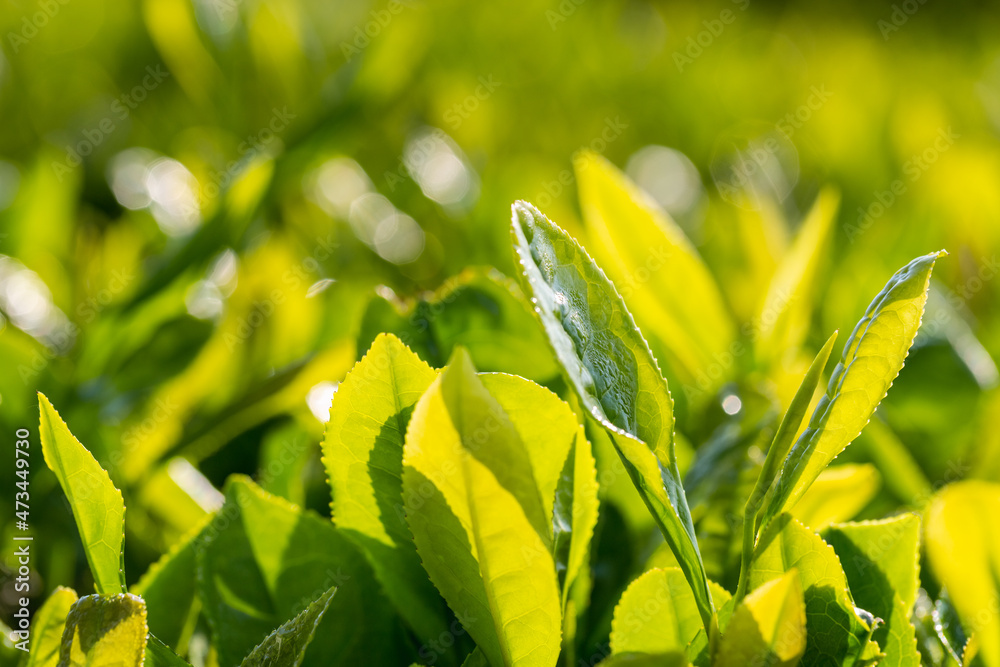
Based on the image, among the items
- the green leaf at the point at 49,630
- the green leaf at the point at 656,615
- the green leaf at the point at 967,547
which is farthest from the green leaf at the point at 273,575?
the green leaf at the point at 967,547

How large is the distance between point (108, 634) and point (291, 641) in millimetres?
118

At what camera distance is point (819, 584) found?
1.94 feet

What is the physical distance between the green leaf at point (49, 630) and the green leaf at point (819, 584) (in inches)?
20.6

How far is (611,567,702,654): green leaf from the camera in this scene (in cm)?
62

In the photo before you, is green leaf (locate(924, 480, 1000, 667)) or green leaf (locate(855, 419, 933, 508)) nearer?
green leaf (locate(924, 480, 1000, 667))

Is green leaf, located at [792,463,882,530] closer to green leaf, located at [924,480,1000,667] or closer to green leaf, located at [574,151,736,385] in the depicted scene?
green leaf, located at [924,480,1000,667]

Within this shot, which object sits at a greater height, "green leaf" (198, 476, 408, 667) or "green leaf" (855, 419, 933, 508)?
"green leaf" (198, 476, 408, 667)

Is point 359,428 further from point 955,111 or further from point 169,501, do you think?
point 955,111

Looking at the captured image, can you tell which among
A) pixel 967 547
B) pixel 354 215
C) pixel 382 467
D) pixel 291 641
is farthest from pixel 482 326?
pixel 354 215

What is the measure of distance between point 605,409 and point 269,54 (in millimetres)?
1580

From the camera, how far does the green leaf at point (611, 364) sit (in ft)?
1.71

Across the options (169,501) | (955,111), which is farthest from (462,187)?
(955,111)

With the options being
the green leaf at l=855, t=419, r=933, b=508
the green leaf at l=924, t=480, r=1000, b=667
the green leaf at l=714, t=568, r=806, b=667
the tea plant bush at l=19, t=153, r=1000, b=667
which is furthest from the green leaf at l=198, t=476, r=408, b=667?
the green leaf at l=855, t=419, r=933, b=508

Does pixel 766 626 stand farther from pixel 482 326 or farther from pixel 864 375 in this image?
pixel 482 326
